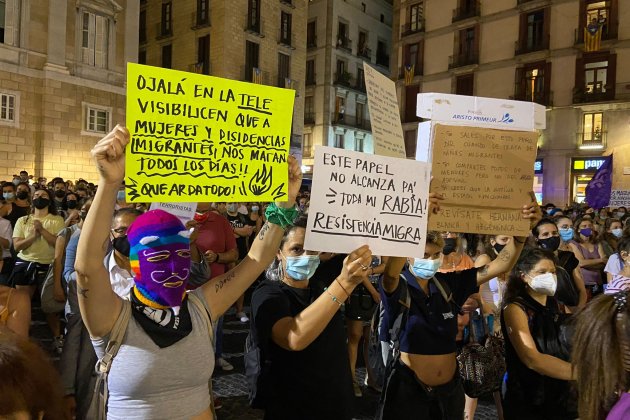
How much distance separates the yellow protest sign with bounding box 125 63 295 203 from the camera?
2.09 meters

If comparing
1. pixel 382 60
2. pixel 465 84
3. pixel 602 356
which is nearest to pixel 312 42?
pixel 382 60

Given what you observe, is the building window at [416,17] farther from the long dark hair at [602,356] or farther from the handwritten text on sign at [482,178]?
the long dark hair at [602,356]

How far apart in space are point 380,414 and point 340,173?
5.54 feet

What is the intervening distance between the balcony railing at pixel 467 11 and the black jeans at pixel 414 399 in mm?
30474

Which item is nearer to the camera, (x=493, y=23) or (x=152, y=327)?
(x=152, y=327)

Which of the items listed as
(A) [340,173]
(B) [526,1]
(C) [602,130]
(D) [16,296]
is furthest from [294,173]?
(B) [526,1]

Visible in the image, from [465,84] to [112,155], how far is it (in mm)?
30956

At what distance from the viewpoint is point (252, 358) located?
2727 mm

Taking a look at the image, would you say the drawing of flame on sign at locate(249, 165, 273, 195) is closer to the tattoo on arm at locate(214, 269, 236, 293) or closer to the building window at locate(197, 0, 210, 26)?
the tattoo on arm at locate(214, 269, 236, 293)

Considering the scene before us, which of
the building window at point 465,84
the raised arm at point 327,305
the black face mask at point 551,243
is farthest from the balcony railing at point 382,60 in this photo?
the raised arm at point 327,305

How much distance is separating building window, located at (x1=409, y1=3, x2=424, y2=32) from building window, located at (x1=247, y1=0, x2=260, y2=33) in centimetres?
1045

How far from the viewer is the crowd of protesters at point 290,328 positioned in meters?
1.81

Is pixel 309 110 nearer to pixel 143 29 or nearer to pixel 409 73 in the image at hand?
pixel 409 73

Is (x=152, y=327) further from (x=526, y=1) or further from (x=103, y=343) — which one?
(x=526, y=1)
